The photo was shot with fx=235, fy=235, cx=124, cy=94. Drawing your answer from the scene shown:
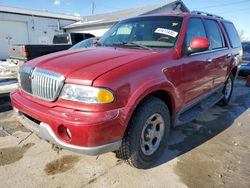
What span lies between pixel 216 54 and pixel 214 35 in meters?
0.44

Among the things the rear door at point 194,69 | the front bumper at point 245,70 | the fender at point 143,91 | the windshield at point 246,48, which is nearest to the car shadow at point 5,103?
the fender at point 143,91

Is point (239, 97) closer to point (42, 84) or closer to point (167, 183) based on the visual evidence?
point (167, 183)

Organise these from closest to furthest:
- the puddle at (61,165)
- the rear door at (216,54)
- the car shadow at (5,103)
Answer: the puddle at (61,165), the rear door at (216,54), the car shadow at (5,103)

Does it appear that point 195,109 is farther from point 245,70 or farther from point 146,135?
point 245,70

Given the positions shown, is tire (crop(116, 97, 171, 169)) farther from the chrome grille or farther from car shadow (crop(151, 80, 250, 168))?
the chrome grille

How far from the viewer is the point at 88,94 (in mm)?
2303

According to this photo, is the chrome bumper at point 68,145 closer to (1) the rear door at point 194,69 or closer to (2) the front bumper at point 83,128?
(2) the front bumper at point 83,128

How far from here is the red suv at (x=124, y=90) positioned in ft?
7.51

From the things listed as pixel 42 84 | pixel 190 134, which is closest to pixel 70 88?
pixel 42 84

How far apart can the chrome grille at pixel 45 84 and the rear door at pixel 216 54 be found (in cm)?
272

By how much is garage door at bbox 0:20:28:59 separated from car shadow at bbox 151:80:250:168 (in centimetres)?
1847

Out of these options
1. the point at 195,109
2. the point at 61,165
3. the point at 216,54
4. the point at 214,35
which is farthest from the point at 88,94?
the point at 214,35

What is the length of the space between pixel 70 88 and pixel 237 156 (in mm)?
2600

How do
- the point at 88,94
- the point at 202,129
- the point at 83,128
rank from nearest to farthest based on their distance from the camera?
the point at 83,128, the point at 88,94, the point at 202,129
